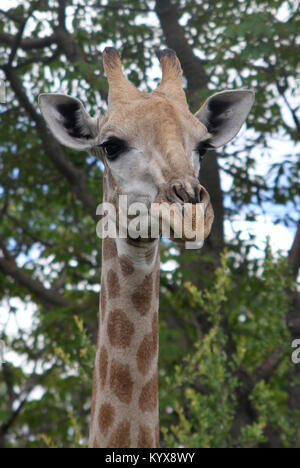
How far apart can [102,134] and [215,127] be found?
0.95 meters

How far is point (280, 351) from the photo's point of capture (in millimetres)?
7531

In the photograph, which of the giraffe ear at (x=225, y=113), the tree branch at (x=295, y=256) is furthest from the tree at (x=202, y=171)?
the giraffe ear at (x=225, y=113)

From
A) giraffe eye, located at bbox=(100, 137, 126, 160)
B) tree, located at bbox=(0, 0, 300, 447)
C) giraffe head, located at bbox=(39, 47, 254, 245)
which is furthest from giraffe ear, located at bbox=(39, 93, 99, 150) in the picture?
tree, located at bbox=(0, 0, 300, 447)

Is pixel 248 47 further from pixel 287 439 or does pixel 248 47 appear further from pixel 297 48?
pixel 287 439

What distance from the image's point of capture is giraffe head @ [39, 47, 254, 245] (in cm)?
319

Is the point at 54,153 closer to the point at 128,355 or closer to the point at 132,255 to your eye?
the point at 132,255

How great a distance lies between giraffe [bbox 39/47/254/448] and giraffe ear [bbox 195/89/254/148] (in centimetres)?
27

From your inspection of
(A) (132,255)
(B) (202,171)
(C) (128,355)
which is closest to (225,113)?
(A) (132,255)

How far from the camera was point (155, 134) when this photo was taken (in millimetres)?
3568

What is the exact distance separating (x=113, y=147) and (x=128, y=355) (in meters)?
1.28

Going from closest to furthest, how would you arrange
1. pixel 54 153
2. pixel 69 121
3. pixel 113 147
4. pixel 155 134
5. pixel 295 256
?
pixel 155 134
pixel 113 147
pixel 69 121
pixel 295 256
pixel 54 153

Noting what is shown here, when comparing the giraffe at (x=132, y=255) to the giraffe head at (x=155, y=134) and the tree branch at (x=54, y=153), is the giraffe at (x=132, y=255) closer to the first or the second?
the giraffe head at (x=155, y=134)

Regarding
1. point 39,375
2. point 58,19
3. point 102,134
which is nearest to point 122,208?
point 102,134

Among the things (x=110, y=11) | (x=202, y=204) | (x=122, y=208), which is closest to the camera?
(x=202, y=204)
